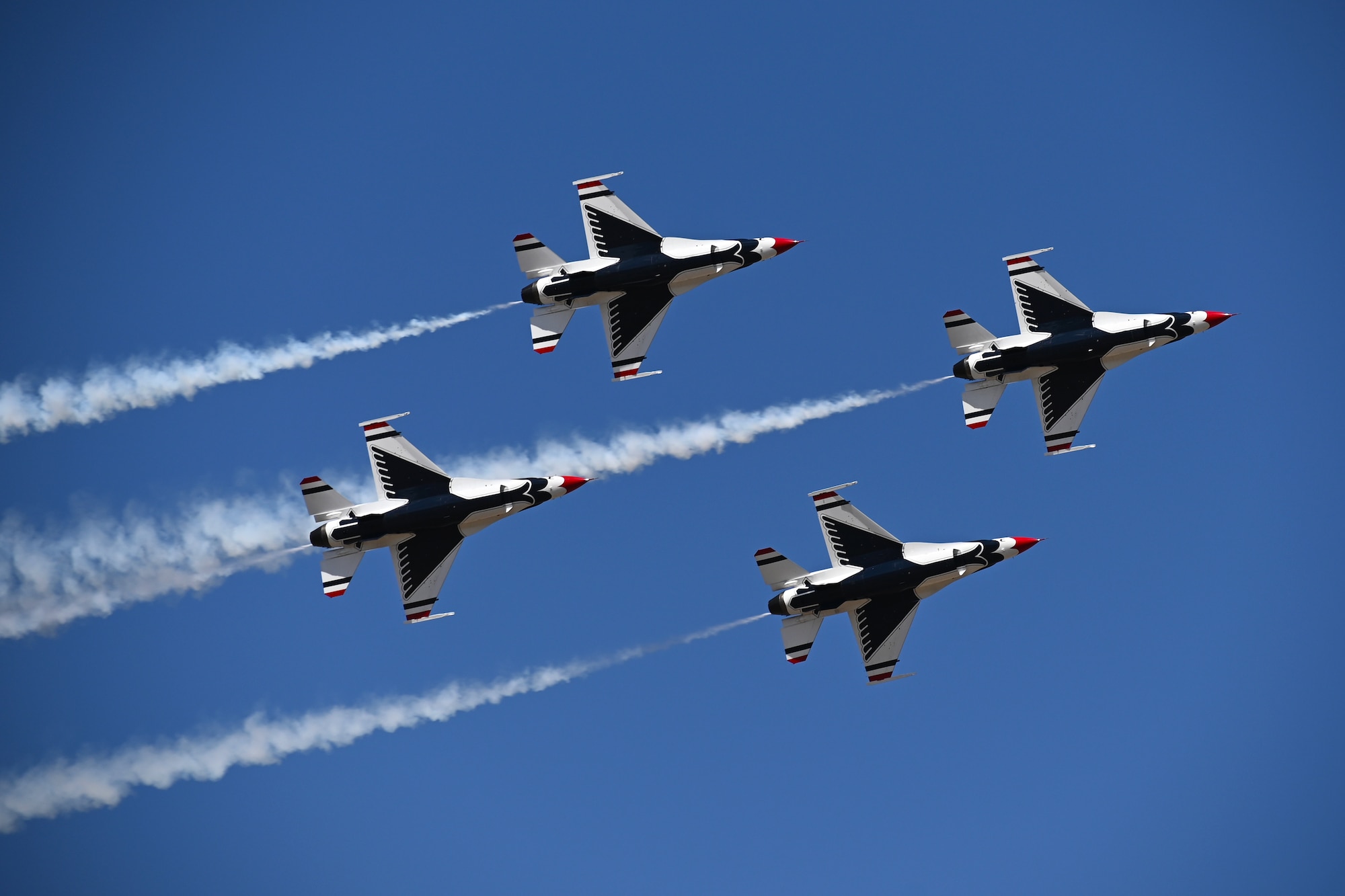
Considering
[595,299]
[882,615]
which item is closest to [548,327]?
[595,299]

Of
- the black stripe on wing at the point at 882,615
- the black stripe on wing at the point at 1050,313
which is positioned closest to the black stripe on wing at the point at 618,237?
the black stripe on wing at the point at 1050,313

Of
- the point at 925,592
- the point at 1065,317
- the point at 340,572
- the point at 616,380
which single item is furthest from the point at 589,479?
the point at 1065,317

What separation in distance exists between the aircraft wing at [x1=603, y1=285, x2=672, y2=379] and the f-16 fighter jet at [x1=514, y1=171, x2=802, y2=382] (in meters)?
0.03

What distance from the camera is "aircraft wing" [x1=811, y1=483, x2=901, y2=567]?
211 feet

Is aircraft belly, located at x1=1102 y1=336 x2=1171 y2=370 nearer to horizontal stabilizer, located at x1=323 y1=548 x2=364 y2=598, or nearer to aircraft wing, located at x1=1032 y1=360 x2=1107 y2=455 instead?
aircraft wing, located at x1=1032 y1=360 x2=1107 y2=455

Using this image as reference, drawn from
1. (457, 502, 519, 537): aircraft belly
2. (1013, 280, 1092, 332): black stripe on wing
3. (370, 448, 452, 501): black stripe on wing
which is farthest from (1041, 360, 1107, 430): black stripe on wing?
(370, 448, 452, 501): black stripe on wing

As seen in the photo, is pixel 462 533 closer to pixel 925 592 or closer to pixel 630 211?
pixel 630 211

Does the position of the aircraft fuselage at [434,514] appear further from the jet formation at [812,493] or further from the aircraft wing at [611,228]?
the aircraft wing at [611,228]

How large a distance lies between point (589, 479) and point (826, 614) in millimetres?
11317

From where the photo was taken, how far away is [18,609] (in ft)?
210

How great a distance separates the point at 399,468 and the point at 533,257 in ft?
34.0

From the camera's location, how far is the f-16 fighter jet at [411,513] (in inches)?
2441

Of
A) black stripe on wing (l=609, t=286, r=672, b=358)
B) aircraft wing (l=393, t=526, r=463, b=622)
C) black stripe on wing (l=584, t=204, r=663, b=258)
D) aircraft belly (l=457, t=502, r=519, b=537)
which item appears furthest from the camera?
black stripe on wing (l=609, t=286, r=672, b=358)

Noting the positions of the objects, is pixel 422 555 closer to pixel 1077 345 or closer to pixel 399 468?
pixel 399 468
